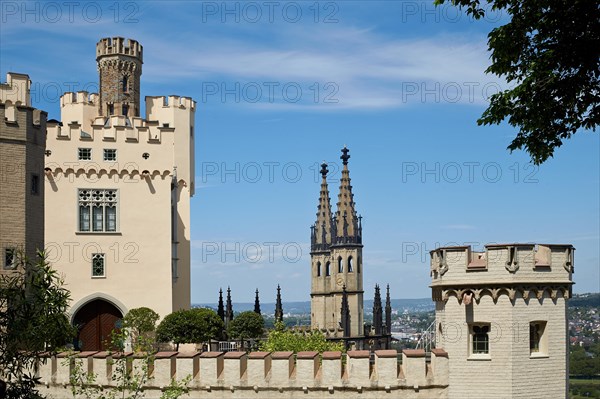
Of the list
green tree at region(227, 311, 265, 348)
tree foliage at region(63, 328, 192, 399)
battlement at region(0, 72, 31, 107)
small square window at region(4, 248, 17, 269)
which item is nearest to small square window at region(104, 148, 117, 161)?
battlement at region(0, 72, 31, 107)

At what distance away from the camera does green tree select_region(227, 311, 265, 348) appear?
58.8 meters

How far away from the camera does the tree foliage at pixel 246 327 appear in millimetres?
58812

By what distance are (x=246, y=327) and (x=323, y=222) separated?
6325cm

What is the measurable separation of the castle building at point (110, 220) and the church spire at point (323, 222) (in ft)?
221

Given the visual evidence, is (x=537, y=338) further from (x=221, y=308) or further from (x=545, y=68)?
(x=221, y=308)

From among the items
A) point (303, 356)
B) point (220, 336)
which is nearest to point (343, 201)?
point (220, 336)

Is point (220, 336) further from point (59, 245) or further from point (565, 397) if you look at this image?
point (565, 397)

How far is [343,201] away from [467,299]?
94803mm

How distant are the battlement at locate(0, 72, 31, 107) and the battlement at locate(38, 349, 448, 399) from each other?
29.0 m

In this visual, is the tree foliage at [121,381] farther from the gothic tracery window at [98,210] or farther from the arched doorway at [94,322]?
the gothic tracery window at [98,210]

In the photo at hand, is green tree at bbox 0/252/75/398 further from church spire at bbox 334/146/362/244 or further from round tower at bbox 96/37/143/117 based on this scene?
church spire at bbox 334/146/362/244

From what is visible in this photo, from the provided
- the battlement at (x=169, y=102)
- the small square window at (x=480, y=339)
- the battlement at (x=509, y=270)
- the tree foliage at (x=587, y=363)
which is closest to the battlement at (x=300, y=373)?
the small square window at (x=480, y=339)

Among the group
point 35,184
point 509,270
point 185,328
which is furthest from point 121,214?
point 509,270

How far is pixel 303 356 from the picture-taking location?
2416 centimetres
